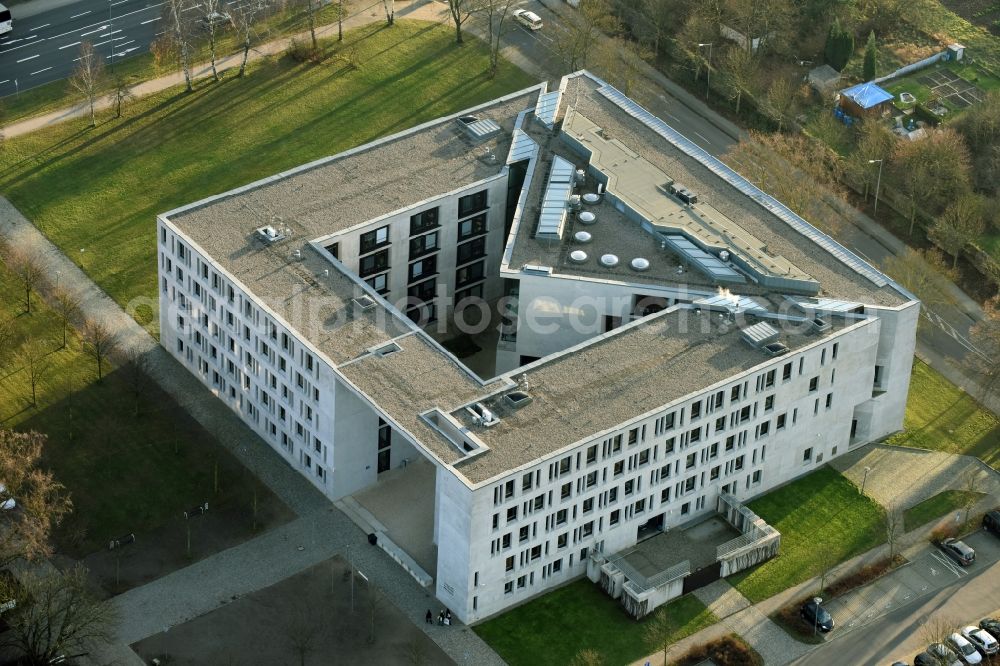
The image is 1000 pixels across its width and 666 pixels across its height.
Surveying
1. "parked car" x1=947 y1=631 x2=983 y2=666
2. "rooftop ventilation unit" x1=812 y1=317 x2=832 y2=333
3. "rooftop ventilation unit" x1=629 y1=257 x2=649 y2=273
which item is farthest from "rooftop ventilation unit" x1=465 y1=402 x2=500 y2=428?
"parked car" x1=947 y1=631 x2=983 y2=666

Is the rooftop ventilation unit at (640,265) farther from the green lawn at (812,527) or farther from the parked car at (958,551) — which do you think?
the parked car at (958,551)

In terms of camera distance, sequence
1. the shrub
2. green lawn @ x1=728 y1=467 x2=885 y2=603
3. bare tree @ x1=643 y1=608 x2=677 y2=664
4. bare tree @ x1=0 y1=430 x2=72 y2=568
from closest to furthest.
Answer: bare tree @ x1=0 y1=430 x2=72 y2=568 < the shrub < bare tree @ x1=643 y1=608 x2=677 y2=664 < green lawn @ x1=728 y1=467 x2=885 y2=603

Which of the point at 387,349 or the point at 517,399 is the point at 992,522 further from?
the point at 387,349

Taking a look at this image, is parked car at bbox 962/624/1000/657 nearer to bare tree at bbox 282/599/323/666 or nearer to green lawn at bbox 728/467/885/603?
green lawn at bbox 728/467/885/603

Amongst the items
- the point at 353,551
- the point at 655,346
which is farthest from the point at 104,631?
the point at 655,346

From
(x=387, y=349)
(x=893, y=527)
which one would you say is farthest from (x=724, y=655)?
(x=387, y=349)

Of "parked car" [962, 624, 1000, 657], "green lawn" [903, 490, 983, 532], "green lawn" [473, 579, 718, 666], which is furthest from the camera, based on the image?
"green lawn" [903, 490, 983, 532]
